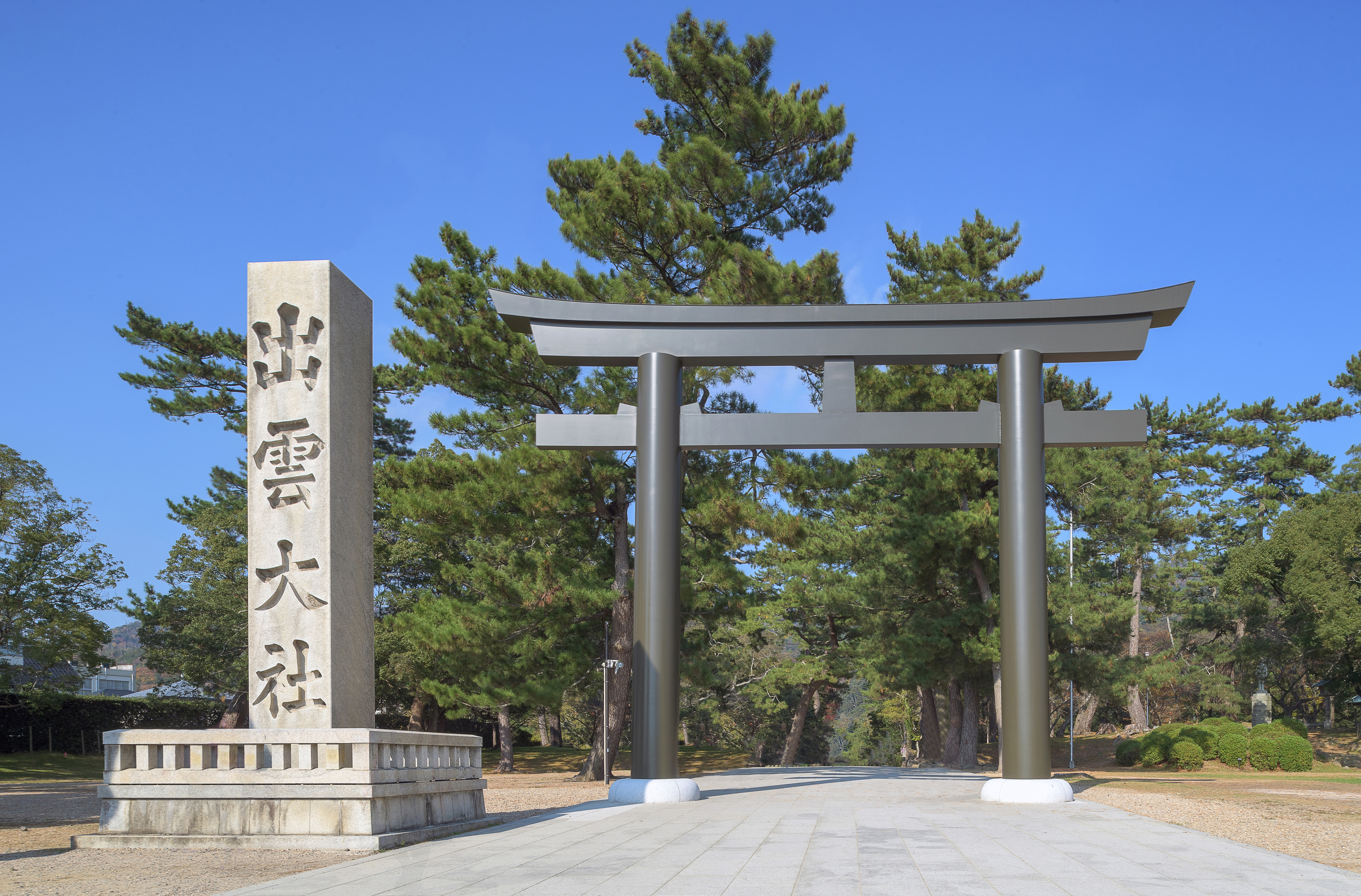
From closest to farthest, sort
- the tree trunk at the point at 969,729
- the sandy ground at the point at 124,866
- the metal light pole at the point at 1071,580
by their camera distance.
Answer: the sandy ground at the point at 124,866 → the metal light pole at the point at 1071,580 → the tree trunk at the point at 969,729

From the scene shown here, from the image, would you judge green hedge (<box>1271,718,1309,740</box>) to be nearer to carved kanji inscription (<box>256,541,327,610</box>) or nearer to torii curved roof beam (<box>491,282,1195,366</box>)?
torii curved roof beam (<box>491,282,1195,366</box>)

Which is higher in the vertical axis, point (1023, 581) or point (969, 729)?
point (1023, 581)

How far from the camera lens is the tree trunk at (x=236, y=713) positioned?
2577cm

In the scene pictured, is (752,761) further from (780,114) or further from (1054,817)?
(1054,817)

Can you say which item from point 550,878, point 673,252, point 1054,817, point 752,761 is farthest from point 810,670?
point 550,878

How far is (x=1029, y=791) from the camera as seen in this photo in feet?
33.9

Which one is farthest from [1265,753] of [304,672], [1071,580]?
[304,672]

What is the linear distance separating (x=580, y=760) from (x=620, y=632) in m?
11.6

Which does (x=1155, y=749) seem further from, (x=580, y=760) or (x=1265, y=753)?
(x=580, y=760)

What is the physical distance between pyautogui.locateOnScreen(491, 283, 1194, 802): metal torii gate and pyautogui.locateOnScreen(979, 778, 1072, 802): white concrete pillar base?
0.50m

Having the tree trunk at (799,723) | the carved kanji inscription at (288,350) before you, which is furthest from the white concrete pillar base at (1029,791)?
the tree trunk at (799,723)

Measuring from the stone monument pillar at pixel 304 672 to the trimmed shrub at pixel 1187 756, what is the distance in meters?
18.0

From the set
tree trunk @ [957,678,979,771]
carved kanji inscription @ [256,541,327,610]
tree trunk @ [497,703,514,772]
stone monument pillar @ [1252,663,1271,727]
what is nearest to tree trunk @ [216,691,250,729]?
tree trunk @ [497,703,514,772]

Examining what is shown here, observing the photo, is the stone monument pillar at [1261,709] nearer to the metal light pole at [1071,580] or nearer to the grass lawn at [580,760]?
the metal light pole at [1071,580]
